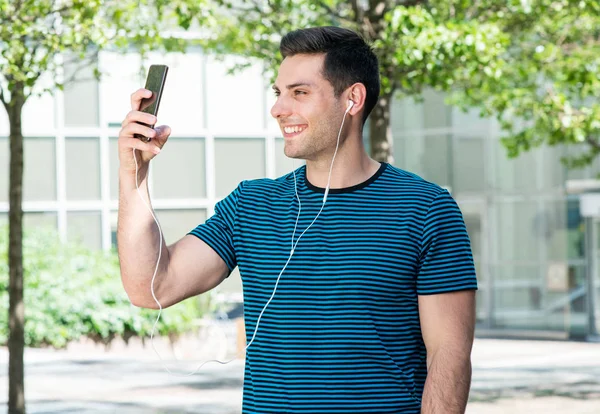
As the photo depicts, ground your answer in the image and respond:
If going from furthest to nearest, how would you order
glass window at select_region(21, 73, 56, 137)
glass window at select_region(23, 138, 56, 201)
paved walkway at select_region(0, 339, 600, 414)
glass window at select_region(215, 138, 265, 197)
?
glass window at select_region(215, 138, 265, 197) < glass window at select_region(23, 138, 56, 201) < glass window at select_region(21, 73, 56, 137) < paved walkway at select_region(0, 339, 600, 414)

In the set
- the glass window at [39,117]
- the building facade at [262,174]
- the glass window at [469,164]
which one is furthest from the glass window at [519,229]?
the glass window at [39,117]

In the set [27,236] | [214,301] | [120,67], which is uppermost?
[120,67]

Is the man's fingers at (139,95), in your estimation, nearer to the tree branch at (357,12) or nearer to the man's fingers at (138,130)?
the man's fingers at (138,130)

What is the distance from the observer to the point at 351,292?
2.63m

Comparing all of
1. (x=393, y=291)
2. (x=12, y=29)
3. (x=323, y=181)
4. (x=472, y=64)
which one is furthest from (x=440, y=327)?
(x=472, y=64)

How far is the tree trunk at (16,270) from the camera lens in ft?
28.6

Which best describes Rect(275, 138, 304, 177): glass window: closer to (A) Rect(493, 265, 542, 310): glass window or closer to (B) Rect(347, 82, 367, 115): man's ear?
(A) Rect(493, 265, 542, 310): glass window

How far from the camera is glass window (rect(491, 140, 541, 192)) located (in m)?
19.0

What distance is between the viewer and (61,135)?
2078 cm

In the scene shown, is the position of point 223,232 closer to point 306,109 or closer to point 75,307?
point 306,109

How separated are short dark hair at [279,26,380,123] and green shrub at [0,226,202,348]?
1275 centimetres

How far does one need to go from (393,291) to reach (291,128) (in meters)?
0.50

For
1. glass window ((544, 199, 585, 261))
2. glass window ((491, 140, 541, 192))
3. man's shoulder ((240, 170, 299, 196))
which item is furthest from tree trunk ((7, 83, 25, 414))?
glass window ((544, 199, 585, 261))

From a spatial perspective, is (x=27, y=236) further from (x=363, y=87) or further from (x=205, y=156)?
(x=363, y=87)
